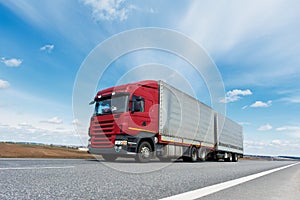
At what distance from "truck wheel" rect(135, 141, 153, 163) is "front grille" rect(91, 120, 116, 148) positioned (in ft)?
4.02

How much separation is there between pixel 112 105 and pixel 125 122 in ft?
3.49

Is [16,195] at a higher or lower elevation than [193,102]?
lower

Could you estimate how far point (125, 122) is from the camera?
9.79m

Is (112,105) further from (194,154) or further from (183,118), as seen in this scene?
(194,154)

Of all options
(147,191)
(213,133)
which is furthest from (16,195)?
(213,133)

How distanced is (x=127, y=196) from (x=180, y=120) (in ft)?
34.3

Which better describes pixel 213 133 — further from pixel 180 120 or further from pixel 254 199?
pixel 254 199

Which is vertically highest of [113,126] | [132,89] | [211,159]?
[132,89]

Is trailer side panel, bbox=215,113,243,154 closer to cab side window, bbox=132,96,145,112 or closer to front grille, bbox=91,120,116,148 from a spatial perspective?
Result: cab side window, bbox=132,96,145,112

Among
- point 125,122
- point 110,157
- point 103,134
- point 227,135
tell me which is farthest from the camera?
point 227,135

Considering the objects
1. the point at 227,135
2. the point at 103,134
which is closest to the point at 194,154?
the point at 103,134

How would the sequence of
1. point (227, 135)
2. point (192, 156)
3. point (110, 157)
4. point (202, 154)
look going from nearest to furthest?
1. point (110, 157)
2. point (192, 156)
3. point (202, 154)
4. point (227, 135)

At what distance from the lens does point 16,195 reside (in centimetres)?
269

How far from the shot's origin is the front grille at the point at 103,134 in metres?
9.90
